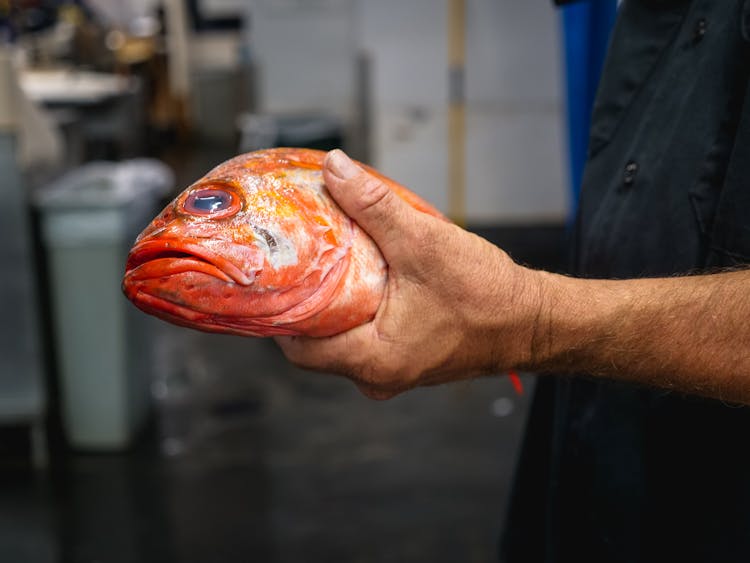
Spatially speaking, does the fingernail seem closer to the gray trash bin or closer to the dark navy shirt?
the dark navy shirt

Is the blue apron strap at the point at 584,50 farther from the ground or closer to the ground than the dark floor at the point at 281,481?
farther from the ground

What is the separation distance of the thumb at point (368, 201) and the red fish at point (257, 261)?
2cm

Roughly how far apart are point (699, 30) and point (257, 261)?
0.67 m

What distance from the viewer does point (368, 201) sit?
97 centimetres

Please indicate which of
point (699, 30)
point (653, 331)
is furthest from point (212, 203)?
point (699, 30)

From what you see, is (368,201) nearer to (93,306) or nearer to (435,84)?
(93,306)

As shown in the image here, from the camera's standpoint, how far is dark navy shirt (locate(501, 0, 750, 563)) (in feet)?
3.41

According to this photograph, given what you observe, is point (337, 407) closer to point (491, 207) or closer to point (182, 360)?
point (182, 360)

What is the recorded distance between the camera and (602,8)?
2.28 m

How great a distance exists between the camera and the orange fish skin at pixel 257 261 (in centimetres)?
93

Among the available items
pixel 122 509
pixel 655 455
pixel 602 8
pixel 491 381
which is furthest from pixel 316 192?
pixel 491 381

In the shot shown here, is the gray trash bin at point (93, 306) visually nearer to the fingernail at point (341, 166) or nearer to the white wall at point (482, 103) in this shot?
the fingernail at point (341, 166)

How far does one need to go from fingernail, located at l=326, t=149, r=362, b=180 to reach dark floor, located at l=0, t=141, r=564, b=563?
1.91m

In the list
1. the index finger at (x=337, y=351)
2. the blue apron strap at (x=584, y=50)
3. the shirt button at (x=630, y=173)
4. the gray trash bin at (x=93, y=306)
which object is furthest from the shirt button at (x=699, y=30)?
the gray trash bin at (x=93, y=306)
